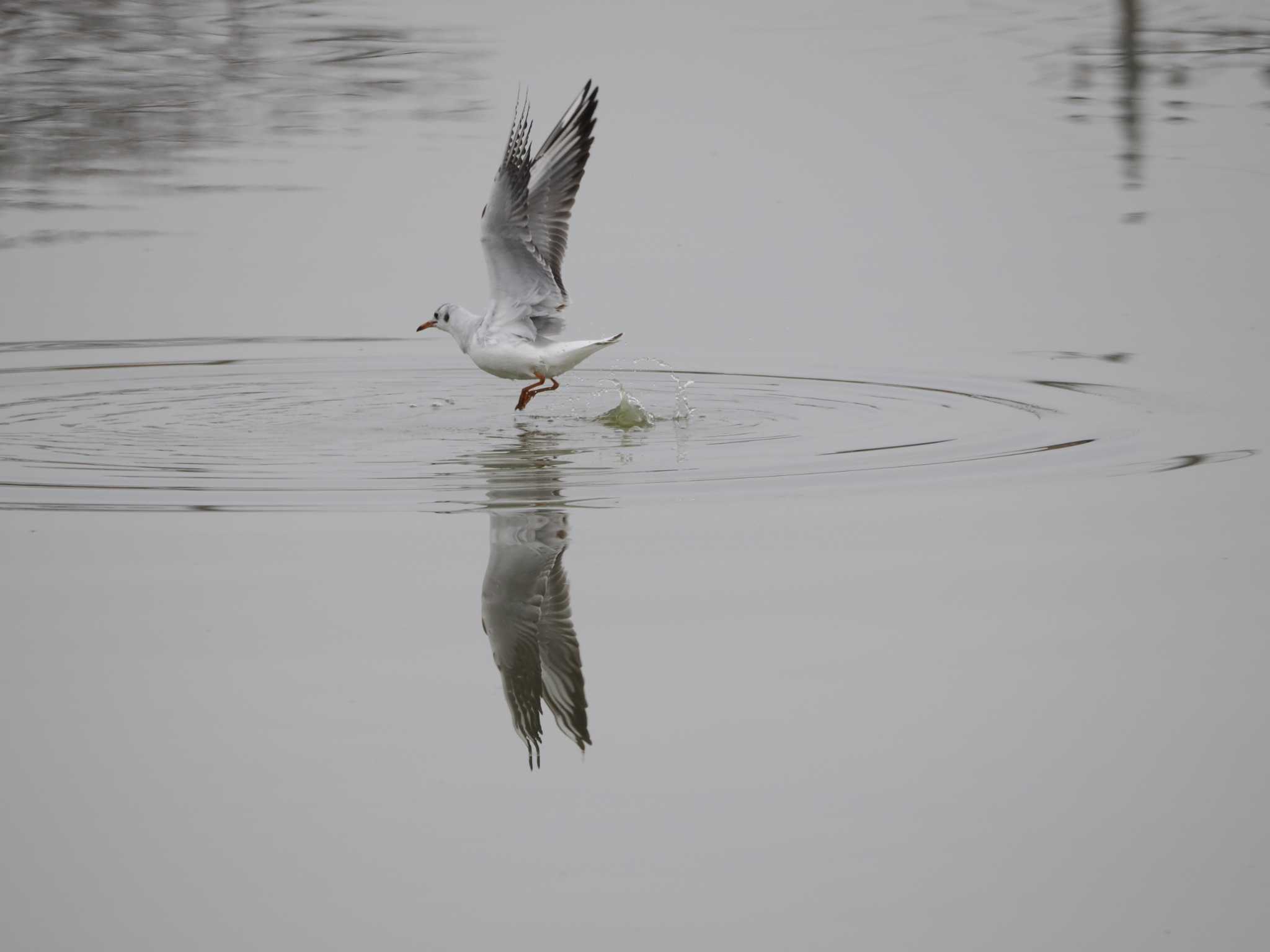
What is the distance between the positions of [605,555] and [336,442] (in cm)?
259

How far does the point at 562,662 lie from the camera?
A: 17.1 feet

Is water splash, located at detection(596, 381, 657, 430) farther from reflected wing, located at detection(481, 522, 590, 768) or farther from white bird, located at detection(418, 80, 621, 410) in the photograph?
reflected wing, located at detection(481, 522, 590, 768)

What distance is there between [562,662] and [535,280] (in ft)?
16.3

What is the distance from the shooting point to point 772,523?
6.82 metres

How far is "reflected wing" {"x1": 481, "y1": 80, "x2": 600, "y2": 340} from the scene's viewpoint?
31.9 feet

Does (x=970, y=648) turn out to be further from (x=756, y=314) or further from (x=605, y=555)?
(x=756, y=314)

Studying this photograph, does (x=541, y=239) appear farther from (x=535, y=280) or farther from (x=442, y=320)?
(x=442, y=320)

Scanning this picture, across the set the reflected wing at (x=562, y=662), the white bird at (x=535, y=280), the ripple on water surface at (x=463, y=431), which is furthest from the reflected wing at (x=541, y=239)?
the reflected wing at (x=562, y=662)

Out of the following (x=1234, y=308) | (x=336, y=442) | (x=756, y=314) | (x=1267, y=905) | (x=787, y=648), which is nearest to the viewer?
(x=1267, y=905)

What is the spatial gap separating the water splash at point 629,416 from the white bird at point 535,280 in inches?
13.5

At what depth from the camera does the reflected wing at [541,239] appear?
9711 millimetres

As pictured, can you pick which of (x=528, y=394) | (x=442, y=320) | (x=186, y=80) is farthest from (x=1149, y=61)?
(x=528, y=394)

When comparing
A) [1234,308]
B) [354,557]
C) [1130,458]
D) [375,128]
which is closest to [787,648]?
[354,557]

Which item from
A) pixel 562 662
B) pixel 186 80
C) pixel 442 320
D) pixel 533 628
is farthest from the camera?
pixel 186 80
